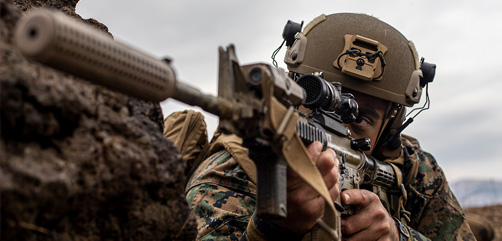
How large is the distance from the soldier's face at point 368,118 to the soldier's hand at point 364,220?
2.64ft

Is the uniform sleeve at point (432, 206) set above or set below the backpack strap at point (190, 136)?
below

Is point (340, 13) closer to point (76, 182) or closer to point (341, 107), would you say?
point (341, 107)

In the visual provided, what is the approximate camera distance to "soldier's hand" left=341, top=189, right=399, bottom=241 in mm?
2988

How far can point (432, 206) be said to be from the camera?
14.8ft

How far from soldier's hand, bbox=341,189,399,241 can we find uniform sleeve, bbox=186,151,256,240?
1.86 ft

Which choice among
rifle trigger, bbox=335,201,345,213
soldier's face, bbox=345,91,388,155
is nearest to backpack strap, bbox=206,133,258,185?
rifle trigger, bbox=335,201,345,213

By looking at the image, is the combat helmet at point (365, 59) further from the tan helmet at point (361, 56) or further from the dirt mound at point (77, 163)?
the dirt mound at point (77, 163)

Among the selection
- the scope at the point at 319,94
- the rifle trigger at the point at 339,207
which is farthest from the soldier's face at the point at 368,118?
the rifle trigger at the point at 339,207

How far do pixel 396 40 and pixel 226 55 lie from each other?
2860mm

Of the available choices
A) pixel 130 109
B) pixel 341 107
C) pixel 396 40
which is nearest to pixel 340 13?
pixel 396 40

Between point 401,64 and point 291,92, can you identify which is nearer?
point 291,92

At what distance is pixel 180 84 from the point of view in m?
1.55

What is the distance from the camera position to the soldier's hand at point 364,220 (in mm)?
2988

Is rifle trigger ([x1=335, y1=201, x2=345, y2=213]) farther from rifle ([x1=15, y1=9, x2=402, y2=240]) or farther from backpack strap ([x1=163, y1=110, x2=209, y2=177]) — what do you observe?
backpack strap ([x1=163, y1=110, x2=209, y2=177])
